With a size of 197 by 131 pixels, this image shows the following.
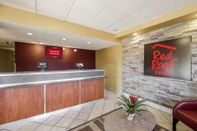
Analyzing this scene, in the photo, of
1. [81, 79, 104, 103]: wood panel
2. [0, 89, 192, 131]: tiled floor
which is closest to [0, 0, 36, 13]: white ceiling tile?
[81, 79, 104, 103]: wood panel

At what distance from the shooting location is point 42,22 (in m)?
2.29

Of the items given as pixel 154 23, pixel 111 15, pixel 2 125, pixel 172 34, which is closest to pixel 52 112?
pixel 2 125

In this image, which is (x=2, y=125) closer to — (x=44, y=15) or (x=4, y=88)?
(x=4, y=88)

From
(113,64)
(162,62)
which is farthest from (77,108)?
(162,62)

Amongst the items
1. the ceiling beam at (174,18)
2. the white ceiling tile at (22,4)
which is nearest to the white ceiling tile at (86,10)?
the white ceiling tile at (22,4)

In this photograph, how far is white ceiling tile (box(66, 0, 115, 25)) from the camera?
6.00 feet

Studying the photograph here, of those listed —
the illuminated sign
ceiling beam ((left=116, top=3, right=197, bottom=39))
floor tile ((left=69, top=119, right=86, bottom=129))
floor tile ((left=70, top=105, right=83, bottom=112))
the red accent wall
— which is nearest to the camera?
ceiling beam ((left=116, top=3, right=197, bottom=39))

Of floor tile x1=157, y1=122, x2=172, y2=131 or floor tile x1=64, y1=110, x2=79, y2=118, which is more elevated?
floor tile x1=64, y1=110, x2=79, y2=118

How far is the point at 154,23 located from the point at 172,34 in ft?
1.92

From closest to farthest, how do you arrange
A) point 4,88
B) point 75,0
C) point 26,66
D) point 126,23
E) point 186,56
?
point 75,0, point 4,88, point 186,56, point 126,23, point 26,66

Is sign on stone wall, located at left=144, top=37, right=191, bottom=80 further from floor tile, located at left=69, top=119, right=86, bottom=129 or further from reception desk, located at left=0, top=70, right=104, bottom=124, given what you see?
floor tile, located at left=69, top=119, right=86, bottom=129

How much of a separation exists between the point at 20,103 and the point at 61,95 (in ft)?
2.92

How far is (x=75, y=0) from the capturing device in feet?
Result: 5.83

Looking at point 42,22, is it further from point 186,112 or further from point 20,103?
point 186,112
